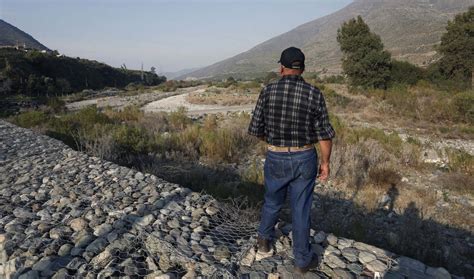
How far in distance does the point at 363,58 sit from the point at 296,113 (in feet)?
82.5

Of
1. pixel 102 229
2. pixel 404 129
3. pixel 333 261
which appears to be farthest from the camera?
pixel 404 129

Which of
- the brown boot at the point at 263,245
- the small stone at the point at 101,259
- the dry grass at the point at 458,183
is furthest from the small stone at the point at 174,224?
the dry grass at the point at 458,183

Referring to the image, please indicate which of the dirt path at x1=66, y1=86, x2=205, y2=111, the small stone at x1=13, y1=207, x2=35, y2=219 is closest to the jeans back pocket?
the small stone at x1=13, y1=207, x2=35, y2=219

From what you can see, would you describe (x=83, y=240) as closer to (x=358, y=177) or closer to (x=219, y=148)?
(x=358, y=177)

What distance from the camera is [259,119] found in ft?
11.2

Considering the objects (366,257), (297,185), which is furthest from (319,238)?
(297,185)

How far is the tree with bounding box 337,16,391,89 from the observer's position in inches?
1019

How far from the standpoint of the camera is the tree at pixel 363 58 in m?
25.9

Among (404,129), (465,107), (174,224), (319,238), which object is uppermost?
(174,224)

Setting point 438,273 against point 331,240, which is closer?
point 438,273

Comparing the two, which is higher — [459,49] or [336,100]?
[459,49]

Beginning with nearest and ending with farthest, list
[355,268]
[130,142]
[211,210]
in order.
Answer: [355,268] → [211,210] → [130,142]

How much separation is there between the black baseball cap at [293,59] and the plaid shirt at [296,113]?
97 mm

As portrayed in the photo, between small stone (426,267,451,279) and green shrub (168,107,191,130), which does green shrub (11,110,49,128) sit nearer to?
green shrub (168,107,191,130)
